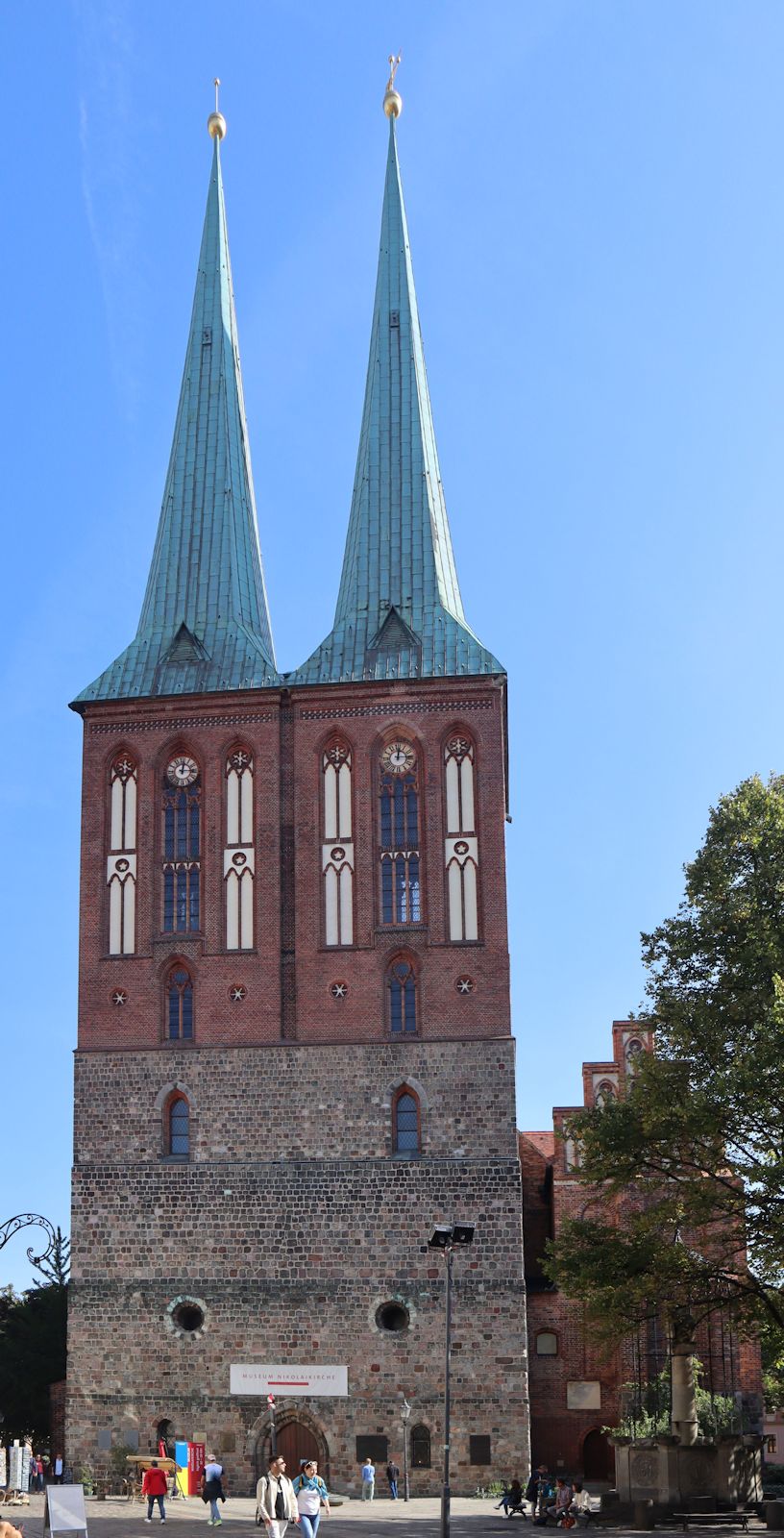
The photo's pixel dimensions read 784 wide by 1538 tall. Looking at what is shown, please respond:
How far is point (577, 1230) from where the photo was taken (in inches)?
1281

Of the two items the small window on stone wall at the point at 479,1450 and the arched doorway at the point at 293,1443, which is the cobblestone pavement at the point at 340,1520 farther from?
the arched doorway at the point at 293,1443

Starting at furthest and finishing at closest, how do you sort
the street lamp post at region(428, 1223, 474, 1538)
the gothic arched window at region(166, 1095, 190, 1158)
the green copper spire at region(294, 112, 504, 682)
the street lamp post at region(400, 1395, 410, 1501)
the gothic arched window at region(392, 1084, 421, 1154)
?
the green copper spire at region(294, 112, 504, 682), the gothic arched window at region(166, 1095, 190, 1158), the gothic arched window at region(392, 1084, 421, 1154), the street lamp post at region(400, 1395, 410, 1501), the street lamp post at region(428, 1223, 474, 1538)

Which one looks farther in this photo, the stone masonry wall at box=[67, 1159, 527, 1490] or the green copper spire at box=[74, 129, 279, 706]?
the green copper spire at box=[74, 129, 279, 706]

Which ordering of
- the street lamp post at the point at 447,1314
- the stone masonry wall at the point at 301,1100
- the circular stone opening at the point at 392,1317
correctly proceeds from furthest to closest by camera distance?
the stone masonry wall at the point at 301,1100
the circular stone opening at the point at 392,1317
the street lamp post at the point at 447,1314

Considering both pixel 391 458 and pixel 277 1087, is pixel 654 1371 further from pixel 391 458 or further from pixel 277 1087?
pixel 391 458

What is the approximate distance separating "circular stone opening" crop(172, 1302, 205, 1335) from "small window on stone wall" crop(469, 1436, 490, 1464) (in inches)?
239

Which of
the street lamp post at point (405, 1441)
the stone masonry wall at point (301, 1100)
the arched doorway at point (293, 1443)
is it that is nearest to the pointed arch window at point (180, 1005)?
the stone masonry wall at point (301, 1100)

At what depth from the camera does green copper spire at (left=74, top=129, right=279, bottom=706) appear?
45094 mm

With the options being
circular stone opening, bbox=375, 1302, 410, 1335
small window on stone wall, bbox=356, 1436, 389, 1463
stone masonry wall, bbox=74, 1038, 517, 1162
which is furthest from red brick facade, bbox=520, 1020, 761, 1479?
small window on stone wall, bbox=356, 1436, 389, 1463

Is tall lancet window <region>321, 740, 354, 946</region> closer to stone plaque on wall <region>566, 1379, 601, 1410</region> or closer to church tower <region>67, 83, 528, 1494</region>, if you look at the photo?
church tower <region>67, 83, 528, 1494</region>

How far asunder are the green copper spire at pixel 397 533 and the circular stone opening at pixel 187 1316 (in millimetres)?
13817

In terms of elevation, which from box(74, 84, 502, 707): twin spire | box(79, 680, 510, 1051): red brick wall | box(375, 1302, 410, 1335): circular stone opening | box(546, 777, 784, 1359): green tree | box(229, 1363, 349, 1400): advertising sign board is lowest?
box(229, 1363, 349, 1400): advertising sign board

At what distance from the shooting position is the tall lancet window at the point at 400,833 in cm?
4266

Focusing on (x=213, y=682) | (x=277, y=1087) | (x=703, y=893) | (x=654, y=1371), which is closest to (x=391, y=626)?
(x=213, y=682)
